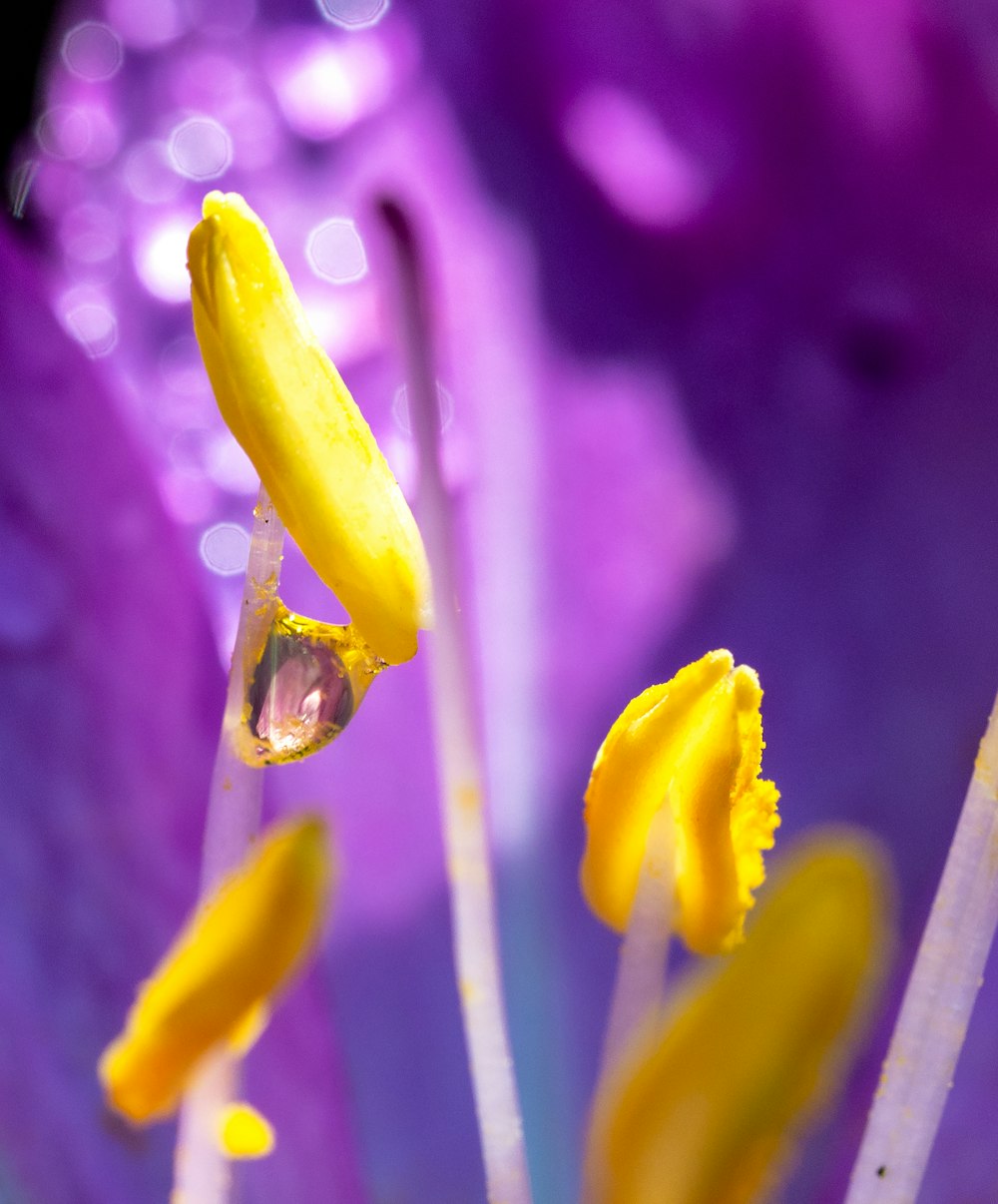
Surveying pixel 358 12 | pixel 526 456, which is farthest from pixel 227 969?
pixel 358 12

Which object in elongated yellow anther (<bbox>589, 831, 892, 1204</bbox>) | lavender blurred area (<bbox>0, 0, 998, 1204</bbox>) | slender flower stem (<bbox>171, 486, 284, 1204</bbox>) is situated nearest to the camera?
elongated yellow anther (<bbox>589, 831, 892, 1204</bbox>)

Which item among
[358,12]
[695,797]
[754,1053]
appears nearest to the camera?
[754,1053]

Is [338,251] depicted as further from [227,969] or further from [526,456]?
[227,969]

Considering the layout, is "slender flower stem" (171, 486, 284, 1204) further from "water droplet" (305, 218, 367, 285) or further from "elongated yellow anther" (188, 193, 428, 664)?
"water droplet" (305, 218, 367, 285)

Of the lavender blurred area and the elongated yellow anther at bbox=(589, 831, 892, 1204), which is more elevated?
the lavender blurred area

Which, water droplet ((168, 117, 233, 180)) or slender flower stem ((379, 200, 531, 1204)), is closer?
slender flower stem ((379, 200, 531, 1204))

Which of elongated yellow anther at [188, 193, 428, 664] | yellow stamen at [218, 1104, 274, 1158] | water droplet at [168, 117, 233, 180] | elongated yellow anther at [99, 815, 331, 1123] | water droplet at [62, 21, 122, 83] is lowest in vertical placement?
yellow stamen at [218, 1104, 274, 1158]

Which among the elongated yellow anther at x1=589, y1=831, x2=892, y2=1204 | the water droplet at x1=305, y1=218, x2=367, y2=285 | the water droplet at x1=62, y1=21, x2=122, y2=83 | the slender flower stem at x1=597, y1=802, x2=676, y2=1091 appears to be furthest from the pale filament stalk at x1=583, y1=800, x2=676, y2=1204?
the water droplet at x1=62, y1=21, x2=122, y2=83
